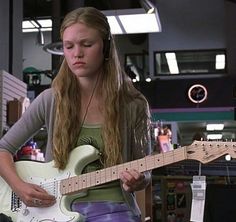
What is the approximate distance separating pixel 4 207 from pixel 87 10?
2.64 ft

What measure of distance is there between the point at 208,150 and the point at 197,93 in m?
9.88

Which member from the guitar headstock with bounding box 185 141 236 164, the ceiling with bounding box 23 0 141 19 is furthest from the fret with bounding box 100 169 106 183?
the ceiling with bounding box 23 0 141 19

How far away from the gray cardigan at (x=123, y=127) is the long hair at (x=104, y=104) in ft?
0.12

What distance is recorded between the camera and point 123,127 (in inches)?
71.8

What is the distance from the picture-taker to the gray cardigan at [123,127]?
183 cm

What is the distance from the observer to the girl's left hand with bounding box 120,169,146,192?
5.42 feet

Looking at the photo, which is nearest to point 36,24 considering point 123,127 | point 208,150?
point 123,127

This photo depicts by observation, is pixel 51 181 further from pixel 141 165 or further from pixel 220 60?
pixel 220 60

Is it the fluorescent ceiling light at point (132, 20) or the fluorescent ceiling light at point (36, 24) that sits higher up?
the fluorescent ceiling light at point (36, 24)

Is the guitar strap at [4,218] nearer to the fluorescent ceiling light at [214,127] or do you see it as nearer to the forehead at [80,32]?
the forehead at [80,32]

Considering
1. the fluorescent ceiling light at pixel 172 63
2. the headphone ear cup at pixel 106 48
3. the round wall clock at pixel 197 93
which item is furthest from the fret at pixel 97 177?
the fluorescent ceiling light at pixel 172 63

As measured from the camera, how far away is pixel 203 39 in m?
12.5

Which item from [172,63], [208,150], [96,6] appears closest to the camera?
[208,150]

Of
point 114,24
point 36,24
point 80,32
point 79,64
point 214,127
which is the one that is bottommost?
point 79,64
